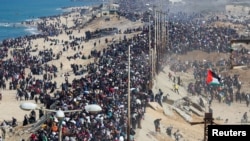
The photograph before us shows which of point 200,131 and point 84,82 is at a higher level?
point 84,82

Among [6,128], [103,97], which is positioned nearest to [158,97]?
[103,97]

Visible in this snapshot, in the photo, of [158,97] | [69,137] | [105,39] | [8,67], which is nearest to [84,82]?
[158,97]

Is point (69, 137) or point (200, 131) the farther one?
point (200, 131)

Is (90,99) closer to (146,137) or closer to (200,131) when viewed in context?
(146,137)

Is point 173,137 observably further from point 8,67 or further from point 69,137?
point 8,67

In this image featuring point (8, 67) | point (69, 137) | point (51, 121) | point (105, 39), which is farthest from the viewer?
point (105, 39)

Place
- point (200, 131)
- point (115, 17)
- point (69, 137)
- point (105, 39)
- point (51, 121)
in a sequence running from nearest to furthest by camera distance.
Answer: point (69, 137), point (51, 121), point (200, 131), point (105, 39), point (115, 17)
